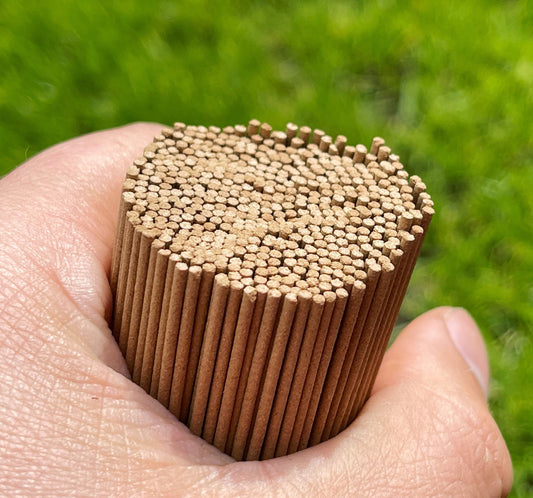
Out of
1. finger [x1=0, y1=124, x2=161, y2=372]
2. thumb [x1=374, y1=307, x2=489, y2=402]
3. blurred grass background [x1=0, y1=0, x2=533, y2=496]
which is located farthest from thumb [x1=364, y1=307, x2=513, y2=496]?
blurred grass background [x1=0, y1=0, x2=533, y2=496]

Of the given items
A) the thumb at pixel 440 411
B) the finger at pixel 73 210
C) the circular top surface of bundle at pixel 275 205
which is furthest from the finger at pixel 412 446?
the finger at pixel 73 210

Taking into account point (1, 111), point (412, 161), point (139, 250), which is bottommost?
point (1, 111)

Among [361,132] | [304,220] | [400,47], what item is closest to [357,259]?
[304,220]

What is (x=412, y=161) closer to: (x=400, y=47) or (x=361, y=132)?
(x=361, y=132)

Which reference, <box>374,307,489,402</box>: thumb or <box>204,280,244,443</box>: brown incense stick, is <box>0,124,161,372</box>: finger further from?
<box>374,307,489,402</box>: thumb

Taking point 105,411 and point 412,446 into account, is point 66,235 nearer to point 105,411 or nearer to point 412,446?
point 105,411

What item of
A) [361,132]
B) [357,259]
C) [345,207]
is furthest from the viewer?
[361,132]

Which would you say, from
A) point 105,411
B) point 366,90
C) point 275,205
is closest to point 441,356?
point 275,205
